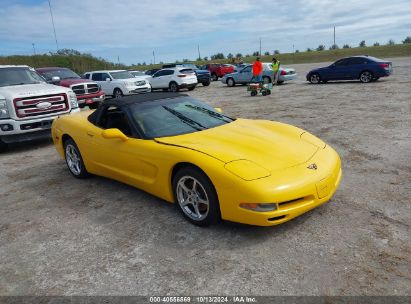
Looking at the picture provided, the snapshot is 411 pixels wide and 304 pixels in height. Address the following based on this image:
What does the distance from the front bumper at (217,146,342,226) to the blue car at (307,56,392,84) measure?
15.8m

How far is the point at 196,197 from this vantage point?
3.94 meters

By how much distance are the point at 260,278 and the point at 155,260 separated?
99cm

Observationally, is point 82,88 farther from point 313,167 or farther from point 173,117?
point 313,167

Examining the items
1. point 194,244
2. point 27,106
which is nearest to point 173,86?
point 27,106

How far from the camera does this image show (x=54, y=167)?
688 cm

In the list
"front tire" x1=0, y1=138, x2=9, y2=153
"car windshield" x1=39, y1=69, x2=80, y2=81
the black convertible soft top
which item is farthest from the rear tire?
the black convertible soft top

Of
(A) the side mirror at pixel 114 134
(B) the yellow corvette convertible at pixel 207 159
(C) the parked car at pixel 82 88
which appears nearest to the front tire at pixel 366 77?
(C) the parked car at pixel 82 88

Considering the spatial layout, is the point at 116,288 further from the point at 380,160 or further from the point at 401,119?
the point at 401,119

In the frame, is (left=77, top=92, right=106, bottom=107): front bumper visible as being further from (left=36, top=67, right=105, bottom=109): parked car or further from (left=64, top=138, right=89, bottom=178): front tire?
(left=64, top=138, right=89, bottom=178): front tire

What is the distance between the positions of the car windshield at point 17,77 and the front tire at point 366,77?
14.5m

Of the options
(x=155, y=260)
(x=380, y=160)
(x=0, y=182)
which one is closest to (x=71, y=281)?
(x=155, y=260)

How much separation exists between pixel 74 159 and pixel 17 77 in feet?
16.2

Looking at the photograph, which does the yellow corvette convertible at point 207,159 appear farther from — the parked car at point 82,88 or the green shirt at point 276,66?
the green shirt at point 276,66

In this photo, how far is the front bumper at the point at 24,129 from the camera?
8.20m
